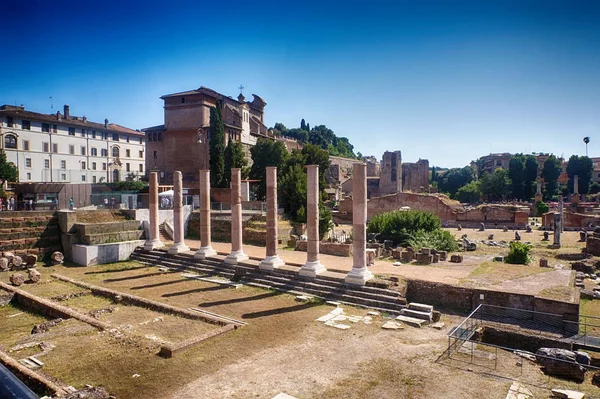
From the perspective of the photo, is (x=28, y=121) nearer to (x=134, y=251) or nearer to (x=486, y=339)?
(x=134, y=251)

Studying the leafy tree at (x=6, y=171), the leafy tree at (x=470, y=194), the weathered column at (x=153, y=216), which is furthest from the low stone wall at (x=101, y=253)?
the leafy tree at (x=470, y=194)

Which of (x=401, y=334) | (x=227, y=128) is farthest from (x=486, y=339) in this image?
(x=227, y=128)

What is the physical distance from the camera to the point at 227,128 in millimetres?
52906

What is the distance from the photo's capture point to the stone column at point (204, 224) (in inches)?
883

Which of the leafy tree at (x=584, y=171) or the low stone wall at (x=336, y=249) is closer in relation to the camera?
the low stone wall at (x=336, y=249)

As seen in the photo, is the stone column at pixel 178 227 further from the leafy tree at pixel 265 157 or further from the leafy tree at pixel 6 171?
the leafy tree at pixel 6 171

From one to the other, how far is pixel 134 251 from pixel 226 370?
17946 millimetres

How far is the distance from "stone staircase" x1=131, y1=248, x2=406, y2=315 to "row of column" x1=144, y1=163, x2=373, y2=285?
383 mm

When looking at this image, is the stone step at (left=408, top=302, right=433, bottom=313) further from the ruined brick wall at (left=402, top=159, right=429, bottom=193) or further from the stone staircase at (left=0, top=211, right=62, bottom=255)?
the ruined brick wall at (left=402, top=159, right=429, bottom=193)

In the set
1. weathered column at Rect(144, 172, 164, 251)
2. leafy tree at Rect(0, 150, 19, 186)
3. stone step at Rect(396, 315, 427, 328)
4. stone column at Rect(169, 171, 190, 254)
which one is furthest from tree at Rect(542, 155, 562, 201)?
leafy tree at Rect(0, 150, 19, 186)

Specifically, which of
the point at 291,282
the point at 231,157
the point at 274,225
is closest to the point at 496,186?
the point at 231,157

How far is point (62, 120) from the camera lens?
176ft

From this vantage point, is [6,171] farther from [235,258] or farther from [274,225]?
[274,225]

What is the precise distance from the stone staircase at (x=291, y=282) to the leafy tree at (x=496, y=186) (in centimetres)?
7273
